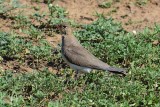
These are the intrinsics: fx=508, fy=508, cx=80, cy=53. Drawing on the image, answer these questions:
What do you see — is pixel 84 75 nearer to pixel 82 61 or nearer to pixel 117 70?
pixel 82 61

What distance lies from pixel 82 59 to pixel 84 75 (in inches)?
12.1

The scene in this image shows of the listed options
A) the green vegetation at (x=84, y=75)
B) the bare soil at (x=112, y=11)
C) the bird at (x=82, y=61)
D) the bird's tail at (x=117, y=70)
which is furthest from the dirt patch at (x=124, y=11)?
the bird's tail at (x=117, y=70)

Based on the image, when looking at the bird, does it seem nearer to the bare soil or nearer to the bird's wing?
the bird's wing

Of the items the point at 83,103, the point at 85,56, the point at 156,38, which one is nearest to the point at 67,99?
the point at 83,103

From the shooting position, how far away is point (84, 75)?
7879 millimetres

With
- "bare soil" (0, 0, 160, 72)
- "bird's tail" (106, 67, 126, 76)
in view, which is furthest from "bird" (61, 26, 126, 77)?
"bare soil" (0, 0, 160, 72)

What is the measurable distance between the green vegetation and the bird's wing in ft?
0.69

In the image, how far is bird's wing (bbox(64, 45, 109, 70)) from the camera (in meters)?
7.62

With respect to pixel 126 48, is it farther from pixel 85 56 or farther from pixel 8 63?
pixel 8 63

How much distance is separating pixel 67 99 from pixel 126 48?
2072mm

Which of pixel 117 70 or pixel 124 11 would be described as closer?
pixel 117 70

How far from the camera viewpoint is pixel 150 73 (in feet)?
25.5

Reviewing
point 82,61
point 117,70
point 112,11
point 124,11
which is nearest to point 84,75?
point 82,61

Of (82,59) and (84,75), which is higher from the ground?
(82,59)
